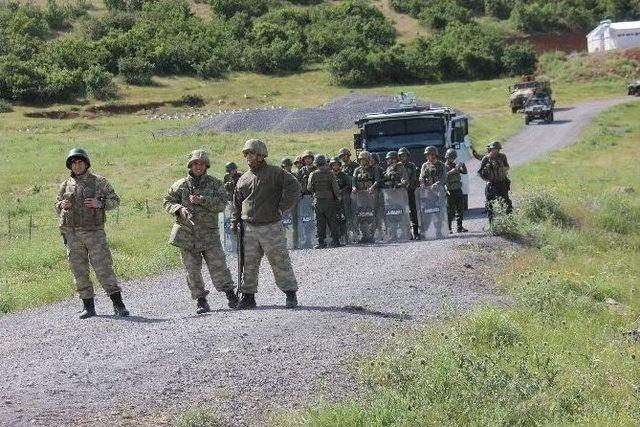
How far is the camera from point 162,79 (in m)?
80.4

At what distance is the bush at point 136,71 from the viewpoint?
255 ft

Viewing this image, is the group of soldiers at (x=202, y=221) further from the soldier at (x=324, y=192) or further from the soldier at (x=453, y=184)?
the soldier at (x=453, y=184)

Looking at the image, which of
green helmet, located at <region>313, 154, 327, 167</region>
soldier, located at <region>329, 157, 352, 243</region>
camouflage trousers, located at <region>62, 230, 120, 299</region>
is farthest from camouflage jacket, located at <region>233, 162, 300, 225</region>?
soldier, located at <region>329, 157, 352, 243</region>

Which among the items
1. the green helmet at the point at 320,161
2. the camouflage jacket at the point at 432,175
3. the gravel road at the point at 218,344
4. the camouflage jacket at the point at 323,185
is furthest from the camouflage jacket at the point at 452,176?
the gravel road at the point at 218,344

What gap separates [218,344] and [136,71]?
70.3 metres

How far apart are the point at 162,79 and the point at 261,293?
6735cm

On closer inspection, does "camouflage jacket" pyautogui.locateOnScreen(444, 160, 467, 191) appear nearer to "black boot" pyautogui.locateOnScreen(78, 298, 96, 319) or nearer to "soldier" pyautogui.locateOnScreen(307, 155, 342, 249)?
"soldier" pyautogui.locateOnScreen(307, 155, 342, 249)

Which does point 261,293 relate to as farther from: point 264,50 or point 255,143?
point 264,50

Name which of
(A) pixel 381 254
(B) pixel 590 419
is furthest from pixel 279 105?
Answer: (B) pixel 590 419

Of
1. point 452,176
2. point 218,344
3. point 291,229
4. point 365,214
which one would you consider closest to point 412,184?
point 452,176

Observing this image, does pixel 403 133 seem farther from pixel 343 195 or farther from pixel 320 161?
pixel 320 161

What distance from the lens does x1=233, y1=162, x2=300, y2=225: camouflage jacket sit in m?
12.2

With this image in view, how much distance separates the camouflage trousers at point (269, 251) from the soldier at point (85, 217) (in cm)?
161

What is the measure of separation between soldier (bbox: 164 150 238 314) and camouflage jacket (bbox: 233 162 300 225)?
14.9 inches
